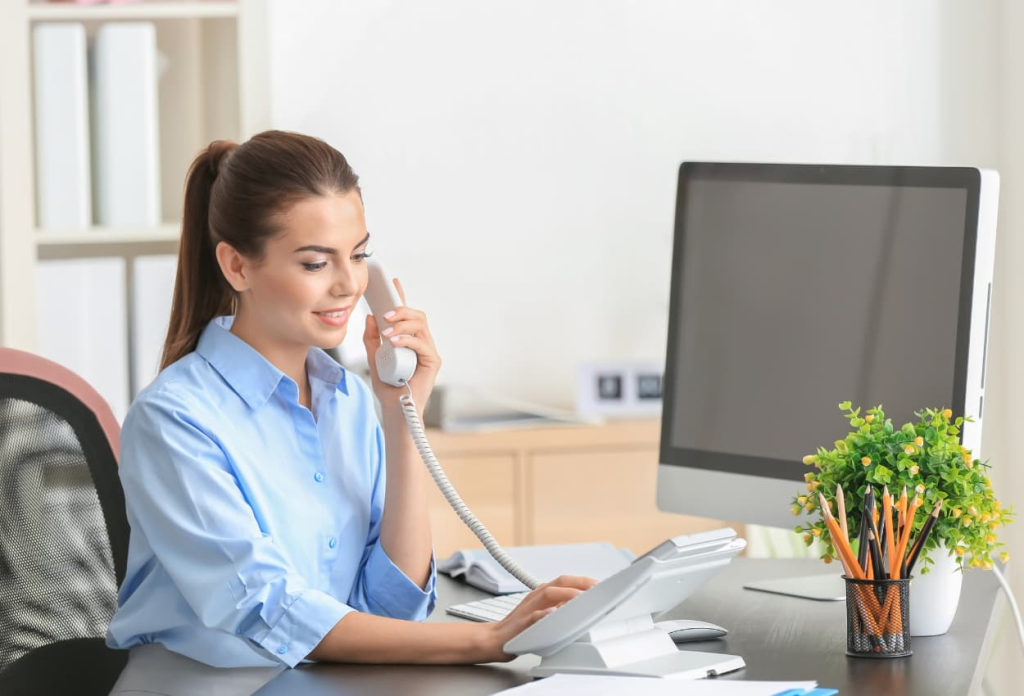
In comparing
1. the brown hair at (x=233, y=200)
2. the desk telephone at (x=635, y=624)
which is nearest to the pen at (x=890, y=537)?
the desk telephone at (x=635, y=624)

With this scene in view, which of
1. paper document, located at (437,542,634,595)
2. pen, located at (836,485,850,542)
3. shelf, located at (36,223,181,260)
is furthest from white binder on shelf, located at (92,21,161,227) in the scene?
pen, located at (836,485,850,542)

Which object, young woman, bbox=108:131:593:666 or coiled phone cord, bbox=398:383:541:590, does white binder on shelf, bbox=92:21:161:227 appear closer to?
young woman, bbox=108:131:593:666

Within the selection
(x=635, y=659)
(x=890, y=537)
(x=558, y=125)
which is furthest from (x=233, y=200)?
(x=558, y=125)

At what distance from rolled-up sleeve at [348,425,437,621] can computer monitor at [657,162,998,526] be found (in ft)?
1.16

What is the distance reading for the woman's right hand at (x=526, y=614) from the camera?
1161 millimetres

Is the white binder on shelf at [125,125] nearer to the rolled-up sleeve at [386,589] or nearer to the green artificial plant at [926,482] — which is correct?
the rolled-up sleeve at [386,589]

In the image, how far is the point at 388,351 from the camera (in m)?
1.47

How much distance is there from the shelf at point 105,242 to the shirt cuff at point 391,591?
5.11ft

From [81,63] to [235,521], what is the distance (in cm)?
183

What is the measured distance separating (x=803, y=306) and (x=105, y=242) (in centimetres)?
193

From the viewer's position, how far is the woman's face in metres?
1.32

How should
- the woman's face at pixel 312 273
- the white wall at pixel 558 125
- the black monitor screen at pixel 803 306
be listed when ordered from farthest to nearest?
the white wall at pixel 558 125 → the black monitor screen at pixel 803 306 → the woman's face at pixel 312 273

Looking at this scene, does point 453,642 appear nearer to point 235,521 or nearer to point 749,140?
point 235,521

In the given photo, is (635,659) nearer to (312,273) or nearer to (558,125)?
(312,273)
